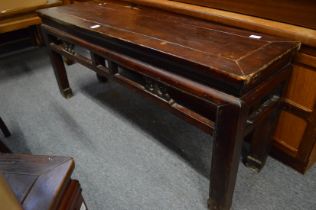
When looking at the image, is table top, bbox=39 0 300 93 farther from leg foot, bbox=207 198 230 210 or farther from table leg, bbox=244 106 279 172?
leg foot, bbox=207 198 230 210

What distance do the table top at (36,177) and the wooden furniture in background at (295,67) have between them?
0.92 m

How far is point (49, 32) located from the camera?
165 cm

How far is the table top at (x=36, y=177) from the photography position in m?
0.57

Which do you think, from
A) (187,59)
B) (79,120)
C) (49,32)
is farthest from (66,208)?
(49,32)

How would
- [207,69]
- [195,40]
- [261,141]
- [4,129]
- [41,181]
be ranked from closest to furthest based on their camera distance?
[41,181]
[207,69]
[195,40]
[261,141]
[4,129]

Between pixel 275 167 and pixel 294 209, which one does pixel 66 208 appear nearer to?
pixel 294 209

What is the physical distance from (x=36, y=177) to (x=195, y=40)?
738 millimetres

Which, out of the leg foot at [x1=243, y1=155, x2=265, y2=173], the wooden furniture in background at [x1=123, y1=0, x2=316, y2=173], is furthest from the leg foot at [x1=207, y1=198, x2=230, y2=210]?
the wooden furniture in background at [x1=123, y1=0, x2=316, y2=173]

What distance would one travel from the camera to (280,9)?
1.05 meters

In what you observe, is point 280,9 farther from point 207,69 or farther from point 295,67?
point 207,69

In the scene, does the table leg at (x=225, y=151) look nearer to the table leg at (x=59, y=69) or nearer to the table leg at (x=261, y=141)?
the table leg at (x=261, y=141)

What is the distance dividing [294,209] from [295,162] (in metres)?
0.25

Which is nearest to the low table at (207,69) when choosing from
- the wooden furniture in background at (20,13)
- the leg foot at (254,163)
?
the leg foot at (254,163)

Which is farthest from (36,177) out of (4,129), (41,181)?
(4,129)
